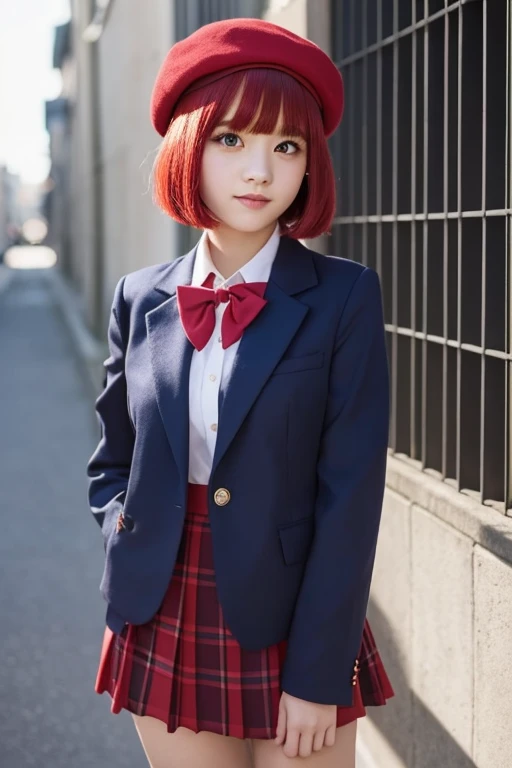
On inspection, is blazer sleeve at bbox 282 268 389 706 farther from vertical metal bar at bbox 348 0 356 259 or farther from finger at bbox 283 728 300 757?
vertical metal bar at bbox 348 0 356 259

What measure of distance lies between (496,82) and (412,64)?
24.8 inches

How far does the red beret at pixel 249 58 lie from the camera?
1938 mm

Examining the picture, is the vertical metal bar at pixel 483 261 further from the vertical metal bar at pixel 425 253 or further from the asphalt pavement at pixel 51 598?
the asphalt pavement at pixel 51 598

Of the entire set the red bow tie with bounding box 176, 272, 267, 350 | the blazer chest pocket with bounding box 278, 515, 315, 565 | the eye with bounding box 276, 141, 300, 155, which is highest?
the eye with bounding box 276, 141, 300, 155

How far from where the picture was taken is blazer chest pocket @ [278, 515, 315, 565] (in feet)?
6.49

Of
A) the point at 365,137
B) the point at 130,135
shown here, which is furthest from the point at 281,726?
the point at 130,135

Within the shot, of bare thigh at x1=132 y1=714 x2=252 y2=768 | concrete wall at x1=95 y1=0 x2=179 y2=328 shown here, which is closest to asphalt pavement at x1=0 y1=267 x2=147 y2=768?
concrete wall at x1=95 y1=0 x2=179 y2=328

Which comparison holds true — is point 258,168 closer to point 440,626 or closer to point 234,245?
point 234,245

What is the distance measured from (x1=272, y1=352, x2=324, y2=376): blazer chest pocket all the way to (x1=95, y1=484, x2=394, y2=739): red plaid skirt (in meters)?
0.27

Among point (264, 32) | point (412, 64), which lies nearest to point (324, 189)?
point (264, 32)

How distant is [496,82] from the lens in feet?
8.80

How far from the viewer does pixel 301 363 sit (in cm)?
196

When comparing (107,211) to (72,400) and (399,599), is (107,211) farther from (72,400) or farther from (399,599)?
(399,599)

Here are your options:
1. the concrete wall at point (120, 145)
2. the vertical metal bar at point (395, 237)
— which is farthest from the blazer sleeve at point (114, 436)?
the concrete wall at point (120, 145)
